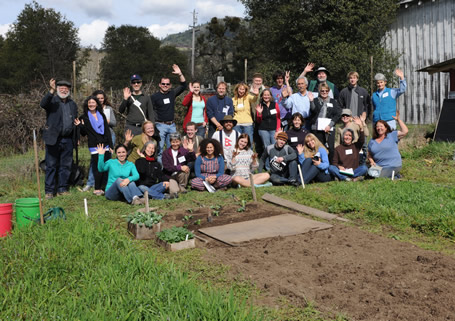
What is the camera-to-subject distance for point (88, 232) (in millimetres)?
5648

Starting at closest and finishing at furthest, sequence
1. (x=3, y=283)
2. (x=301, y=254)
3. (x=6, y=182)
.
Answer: (x=3, y=283)
(x=301, y=254)
(x=6, y=182)

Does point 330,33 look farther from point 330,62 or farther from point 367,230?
point 367,230

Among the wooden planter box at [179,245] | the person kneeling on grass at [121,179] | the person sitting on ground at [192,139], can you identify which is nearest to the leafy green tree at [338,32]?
the person sitting on ground at [192,139]

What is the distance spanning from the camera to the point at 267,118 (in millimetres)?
10273

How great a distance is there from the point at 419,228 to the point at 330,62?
1424cm

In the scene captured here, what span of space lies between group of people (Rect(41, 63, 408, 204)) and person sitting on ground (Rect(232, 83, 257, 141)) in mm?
20

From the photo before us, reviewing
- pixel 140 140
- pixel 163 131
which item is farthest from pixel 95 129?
pixel 163 131

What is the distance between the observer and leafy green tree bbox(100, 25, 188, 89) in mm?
40562

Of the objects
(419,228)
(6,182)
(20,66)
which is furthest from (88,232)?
(20,66)

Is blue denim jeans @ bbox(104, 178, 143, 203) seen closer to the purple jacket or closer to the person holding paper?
the purple jacket

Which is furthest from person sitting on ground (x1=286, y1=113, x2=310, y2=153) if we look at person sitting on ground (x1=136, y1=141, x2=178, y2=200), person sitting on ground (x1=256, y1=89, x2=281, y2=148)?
person sitting on ground (x1=136, y1=141, x2=178, y2=200)

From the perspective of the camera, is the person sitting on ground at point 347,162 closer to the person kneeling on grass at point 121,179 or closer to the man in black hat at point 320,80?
the man in black hat at point 320,80

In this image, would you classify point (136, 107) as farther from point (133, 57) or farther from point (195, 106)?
point (133, 57)

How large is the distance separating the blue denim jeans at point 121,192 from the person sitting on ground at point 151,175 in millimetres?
240
